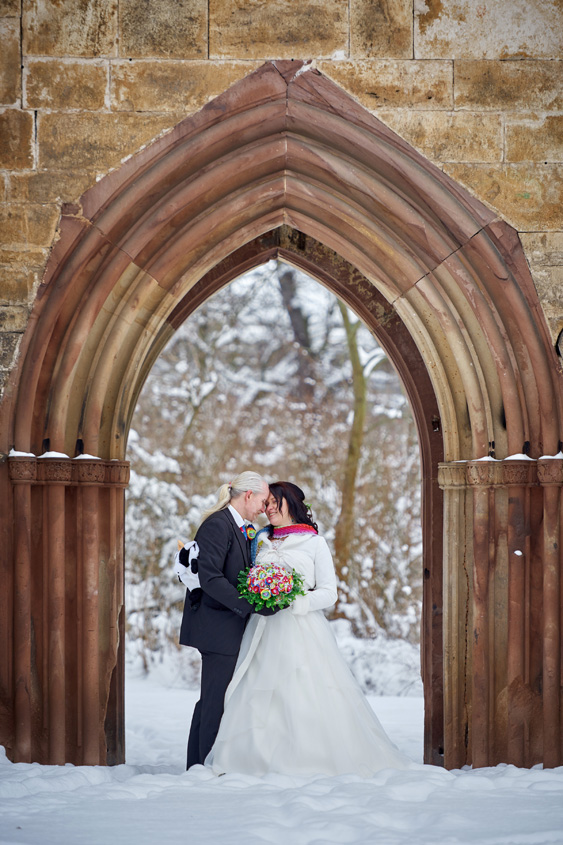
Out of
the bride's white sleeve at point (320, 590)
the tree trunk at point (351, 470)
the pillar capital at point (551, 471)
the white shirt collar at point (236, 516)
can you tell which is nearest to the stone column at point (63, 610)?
the white shirt collar at point (236, 516)

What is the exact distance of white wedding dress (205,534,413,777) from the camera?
403cm

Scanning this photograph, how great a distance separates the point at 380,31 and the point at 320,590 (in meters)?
2.65

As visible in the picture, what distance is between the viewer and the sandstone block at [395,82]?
4.25 m

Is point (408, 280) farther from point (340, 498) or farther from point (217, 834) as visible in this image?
point (340, 498)

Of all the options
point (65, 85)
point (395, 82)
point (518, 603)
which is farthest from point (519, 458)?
point (65, 85)

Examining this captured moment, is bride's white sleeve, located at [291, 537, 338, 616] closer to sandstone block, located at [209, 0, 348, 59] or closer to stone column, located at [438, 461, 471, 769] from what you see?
stone column, located at [438, 461, 471, 769]

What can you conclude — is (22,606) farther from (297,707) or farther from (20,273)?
(20,273)

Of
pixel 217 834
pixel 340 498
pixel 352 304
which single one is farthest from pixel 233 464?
pixel 217 834

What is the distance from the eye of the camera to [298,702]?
411 centimetres

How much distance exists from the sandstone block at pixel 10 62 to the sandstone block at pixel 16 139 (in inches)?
2.7

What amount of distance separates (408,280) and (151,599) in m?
6.76

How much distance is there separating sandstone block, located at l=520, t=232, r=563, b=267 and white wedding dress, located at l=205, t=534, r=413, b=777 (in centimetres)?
181

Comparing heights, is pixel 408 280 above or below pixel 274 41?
below

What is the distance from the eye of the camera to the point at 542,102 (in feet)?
14.0
